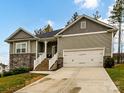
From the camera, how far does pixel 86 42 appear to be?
83.0 feet

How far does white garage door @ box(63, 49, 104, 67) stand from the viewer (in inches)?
964

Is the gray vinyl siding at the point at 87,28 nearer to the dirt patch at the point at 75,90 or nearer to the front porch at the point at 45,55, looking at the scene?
the front porch at the point at 45,55

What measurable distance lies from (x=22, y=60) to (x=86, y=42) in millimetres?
9050

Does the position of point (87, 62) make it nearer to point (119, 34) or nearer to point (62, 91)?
point (62, 91)

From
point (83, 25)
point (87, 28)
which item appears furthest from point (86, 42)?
point (83, 25)

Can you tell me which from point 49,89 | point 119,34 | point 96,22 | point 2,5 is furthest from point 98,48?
point 119,34

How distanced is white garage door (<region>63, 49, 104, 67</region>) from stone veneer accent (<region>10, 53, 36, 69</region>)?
4.75m

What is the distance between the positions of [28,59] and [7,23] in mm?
5556


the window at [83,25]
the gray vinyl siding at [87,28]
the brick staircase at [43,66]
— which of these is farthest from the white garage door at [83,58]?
the window at [83,25]

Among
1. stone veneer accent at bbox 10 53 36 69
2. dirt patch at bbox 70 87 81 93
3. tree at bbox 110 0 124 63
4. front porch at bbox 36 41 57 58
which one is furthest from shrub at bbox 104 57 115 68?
tree at bbox 110 0 124 63

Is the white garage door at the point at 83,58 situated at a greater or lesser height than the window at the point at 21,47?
lesser

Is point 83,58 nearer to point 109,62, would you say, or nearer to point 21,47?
point 109,62

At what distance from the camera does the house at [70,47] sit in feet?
80.5

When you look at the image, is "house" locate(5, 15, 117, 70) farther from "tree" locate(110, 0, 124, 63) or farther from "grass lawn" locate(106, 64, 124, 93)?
"tree" locate(110, 0, 124, 63)
